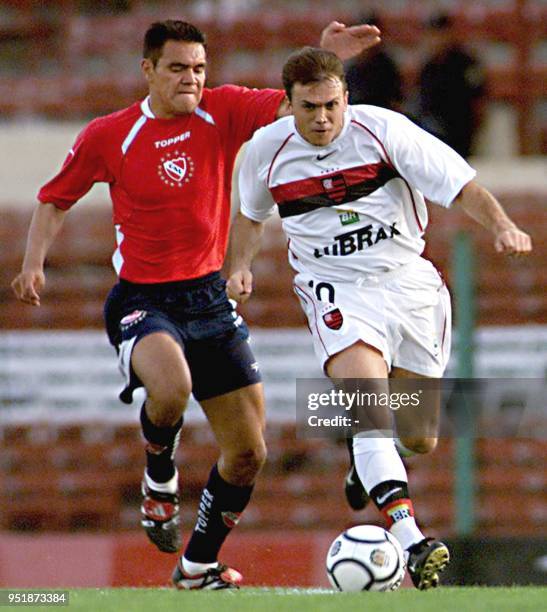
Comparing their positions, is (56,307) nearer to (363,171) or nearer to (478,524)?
(478,524)

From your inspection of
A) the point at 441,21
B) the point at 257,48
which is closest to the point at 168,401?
the point at 441,21

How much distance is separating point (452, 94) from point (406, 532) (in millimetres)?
6688

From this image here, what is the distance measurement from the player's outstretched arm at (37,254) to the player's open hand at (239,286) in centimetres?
95

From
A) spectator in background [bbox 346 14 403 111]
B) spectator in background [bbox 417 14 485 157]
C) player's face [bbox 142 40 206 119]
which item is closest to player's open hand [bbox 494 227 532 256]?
player's face [bbox 142 40 206 119]

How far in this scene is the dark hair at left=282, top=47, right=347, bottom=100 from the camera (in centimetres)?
717

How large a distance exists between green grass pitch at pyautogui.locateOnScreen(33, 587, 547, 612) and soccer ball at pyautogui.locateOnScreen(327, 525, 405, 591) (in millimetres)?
79

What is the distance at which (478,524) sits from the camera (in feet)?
37.8

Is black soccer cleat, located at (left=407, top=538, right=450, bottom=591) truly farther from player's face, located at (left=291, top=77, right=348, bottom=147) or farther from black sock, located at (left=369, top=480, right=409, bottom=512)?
player's face, located at (left=291, top=77, right=348, bottom=147)

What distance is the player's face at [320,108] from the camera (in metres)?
7.16

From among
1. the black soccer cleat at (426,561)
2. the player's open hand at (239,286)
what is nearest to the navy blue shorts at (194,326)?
the player's open hand at (239,286)

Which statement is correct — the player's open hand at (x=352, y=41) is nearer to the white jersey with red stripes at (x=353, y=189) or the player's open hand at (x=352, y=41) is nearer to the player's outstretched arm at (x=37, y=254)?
the white jersey with red stripes at (x=353, y=189)

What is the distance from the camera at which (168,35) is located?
7.92 m

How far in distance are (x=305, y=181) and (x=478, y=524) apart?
470 cm

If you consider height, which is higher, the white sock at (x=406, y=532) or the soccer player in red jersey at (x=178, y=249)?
the soccer player in red jersey at (x=178, y=249)
